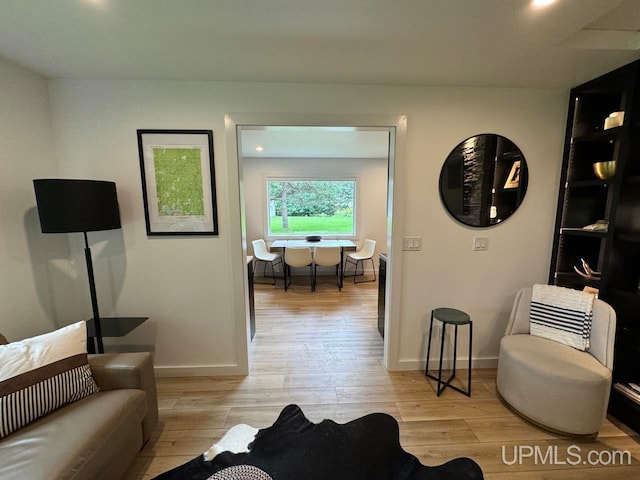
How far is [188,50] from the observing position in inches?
62.0

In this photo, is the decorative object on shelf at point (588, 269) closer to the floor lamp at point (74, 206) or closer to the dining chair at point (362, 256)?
the dining chair at point (362, 256)

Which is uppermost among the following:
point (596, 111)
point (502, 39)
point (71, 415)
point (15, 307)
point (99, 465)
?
point (502, 39)

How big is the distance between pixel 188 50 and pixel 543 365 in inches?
119

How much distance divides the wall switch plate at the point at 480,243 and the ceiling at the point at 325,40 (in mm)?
1250

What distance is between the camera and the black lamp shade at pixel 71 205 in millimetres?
1489

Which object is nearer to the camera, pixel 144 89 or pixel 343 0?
pixel 343 0

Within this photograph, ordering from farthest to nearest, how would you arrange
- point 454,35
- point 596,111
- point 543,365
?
point 596,111 < point 543,365 < point 454,35

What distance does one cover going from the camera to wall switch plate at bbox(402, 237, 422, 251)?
2219mm

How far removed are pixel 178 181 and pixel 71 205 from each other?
67cm

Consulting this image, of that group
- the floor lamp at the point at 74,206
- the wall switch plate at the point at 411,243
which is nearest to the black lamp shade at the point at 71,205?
the floor lamp at the point at 74,206

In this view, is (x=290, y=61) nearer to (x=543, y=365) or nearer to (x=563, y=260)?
(x=543, y=365)

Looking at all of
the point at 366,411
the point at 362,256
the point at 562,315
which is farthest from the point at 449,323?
the point at 362,256

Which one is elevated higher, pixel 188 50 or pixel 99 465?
pixel 188 50

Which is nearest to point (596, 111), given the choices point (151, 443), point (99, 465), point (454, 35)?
point (454, 35)
